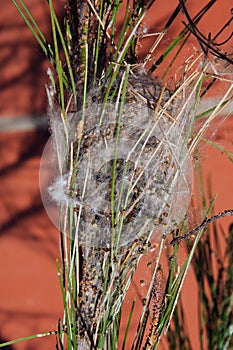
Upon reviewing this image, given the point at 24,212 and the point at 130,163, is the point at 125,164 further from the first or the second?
the point at 24,212

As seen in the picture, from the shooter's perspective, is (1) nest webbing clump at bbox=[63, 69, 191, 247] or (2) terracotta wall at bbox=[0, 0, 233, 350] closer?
(1) nest webbing clump at bbox=[63, 69, 191, 247]

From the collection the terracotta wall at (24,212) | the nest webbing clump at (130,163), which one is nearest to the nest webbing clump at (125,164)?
the nest webbing clump at (130,163)

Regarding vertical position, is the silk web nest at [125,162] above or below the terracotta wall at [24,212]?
below

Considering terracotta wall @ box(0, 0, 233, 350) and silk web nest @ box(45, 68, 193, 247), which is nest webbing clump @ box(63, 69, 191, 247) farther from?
terracotta wall @ box(0, 0, 233, 350)

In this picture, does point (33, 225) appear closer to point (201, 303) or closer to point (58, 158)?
point (201, 303)

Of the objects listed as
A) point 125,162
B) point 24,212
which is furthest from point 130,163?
point 24,212

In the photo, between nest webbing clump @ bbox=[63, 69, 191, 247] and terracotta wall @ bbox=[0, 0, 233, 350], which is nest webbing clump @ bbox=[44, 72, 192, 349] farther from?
terracotta wall @ bbox=[0, 0, 233, 350]

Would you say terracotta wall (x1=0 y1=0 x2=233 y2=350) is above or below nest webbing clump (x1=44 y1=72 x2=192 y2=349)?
above

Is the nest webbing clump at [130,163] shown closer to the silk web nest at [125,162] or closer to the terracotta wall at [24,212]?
the silk web nest at [125,162]

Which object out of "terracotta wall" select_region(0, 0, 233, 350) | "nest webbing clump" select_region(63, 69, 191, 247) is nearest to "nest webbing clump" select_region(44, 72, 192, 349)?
"nest webbing clump" select_region(63, 69, 191, 247)

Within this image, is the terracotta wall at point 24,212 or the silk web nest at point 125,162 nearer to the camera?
the silk web nest at point 125,162

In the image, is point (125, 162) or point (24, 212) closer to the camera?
point (125, 162)
